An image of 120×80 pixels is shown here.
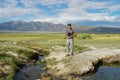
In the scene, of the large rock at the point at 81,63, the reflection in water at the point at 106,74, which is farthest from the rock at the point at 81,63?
the reflection in water at the point at 106,74

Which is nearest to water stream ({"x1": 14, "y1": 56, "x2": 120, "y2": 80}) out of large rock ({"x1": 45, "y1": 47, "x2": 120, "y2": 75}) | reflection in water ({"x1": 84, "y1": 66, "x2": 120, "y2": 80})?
reflection in water ({"x1": 84, "y1": 66, "x2": 120, "y2": 80})

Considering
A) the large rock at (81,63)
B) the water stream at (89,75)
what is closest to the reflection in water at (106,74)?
the water stream at (89,75)

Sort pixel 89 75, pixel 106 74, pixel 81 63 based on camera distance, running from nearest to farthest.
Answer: pixel 89 75, pixel 106 74, pixel 81 63

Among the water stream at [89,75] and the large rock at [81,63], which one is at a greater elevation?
the large rock at [81,63]

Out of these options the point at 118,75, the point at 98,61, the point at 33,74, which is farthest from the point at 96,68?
the point at 33,74

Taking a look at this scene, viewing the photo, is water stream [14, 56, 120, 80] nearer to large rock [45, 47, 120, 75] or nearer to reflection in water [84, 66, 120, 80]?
reflection in water [84, 66, 120, 80]

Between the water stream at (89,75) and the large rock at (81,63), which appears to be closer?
the water stream at (89,75)

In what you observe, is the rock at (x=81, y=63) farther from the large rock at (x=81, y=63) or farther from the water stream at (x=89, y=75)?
the water stream at (x=89, y=75)

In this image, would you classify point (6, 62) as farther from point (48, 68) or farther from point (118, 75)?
point (118, 75)

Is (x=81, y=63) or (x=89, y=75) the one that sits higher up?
(x=81, y=63)

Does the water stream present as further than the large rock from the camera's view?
No

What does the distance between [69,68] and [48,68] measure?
3.33 metres

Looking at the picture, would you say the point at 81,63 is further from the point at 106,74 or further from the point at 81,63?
the point at 106,74

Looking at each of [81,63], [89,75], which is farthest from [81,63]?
[89,75]
